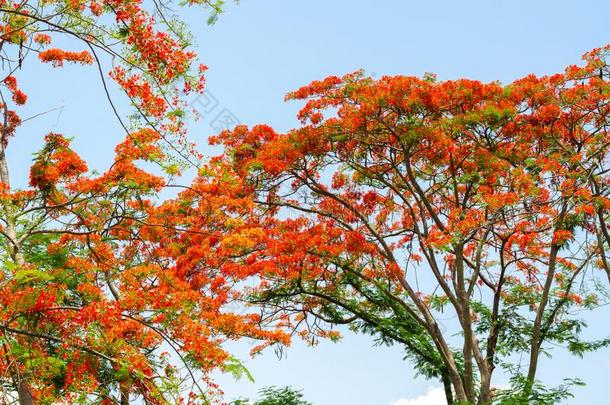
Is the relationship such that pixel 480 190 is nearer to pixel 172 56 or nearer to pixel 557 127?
pixel 557 127

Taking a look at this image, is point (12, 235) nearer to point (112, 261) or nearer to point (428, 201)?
point (112, 261)

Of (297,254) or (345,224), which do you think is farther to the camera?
(345,224)

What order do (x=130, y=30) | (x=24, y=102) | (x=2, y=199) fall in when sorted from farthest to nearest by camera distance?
1. (x=24, y=102)
2. (x=2, y=199)
3. (x=130, y=30)

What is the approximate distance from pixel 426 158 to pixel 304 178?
7.38 ft

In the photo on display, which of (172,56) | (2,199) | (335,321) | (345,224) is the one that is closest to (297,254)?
(345,224)

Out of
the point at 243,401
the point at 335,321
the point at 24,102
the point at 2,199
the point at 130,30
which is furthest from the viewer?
the point at 335,321

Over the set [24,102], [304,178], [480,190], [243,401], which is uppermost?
[24,102]

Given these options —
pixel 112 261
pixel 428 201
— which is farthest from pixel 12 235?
pixel 428 201

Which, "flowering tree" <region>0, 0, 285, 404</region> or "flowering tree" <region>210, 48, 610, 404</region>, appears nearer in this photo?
"flowering tree" <region>0, 0, 285, 404</region>

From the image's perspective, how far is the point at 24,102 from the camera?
10.8 m

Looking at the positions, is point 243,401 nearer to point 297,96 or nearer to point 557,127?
point 297,96

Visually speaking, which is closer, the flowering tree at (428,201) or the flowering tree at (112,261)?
the flowering tree at (112,261)

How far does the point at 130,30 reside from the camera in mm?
6137

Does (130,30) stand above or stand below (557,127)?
below
